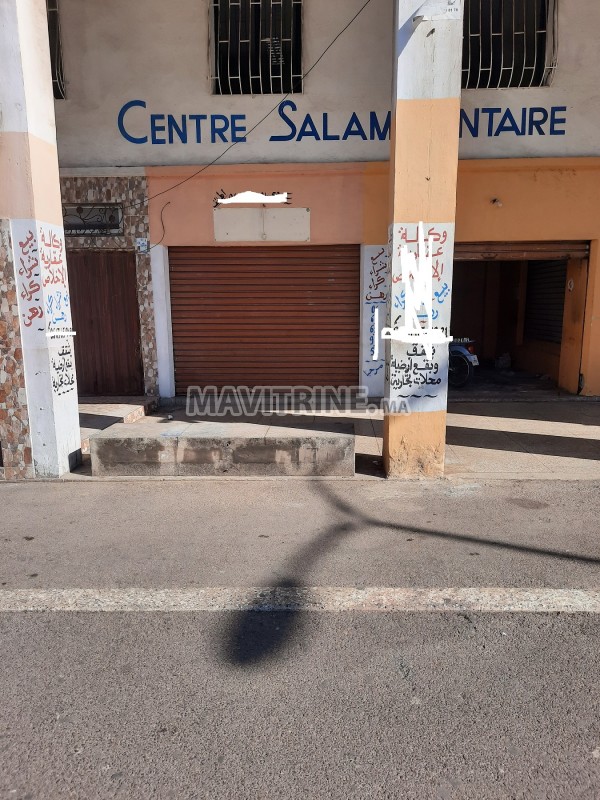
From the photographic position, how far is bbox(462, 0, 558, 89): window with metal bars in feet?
28.8

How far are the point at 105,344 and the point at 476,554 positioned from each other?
25.6ft

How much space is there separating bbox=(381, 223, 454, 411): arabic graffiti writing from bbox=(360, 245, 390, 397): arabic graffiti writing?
3186 mm

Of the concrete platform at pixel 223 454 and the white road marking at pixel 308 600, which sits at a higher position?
the concrete platform at pixel 223 454

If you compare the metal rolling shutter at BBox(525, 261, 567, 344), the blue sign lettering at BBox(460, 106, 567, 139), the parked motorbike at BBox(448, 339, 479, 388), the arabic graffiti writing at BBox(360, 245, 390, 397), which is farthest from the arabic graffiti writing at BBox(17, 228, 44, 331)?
the metal rolling shutter at BBox(525, 261, 567, 344)

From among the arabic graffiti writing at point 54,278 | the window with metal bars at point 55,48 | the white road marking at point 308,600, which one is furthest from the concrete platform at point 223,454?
the window with metal bars at point 55,48

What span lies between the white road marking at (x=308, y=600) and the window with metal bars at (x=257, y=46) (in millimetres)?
8414

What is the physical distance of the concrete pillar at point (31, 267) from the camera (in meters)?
5.36

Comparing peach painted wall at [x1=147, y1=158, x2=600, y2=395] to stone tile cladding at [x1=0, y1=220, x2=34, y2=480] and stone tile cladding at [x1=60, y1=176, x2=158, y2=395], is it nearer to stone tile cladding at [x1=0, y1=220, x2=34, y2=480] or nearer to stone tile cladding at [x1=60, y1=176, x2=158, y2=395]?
stone tile cladding at [x1=60, y1=176, x2=158, y2=395]

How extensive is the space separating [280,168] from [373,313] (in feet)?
9.63

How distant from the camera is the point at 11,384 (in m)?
5.80

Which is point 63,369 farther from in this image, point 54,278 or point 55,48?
point 55,48

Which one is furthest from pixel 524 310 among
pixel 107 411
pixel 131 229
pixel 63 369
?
pixel 63 369

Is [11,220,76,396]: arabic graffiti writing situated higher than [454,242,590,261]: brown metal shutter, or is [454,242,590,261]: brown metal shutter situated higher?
[454,242,590,261]: brown metal shutter

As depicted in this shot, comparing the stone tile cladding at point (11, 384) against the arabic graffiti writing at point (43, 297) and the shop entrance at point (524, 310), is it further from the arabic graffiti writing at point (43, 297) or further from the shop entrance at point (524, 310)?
the shop entrance at point (524, 310)
